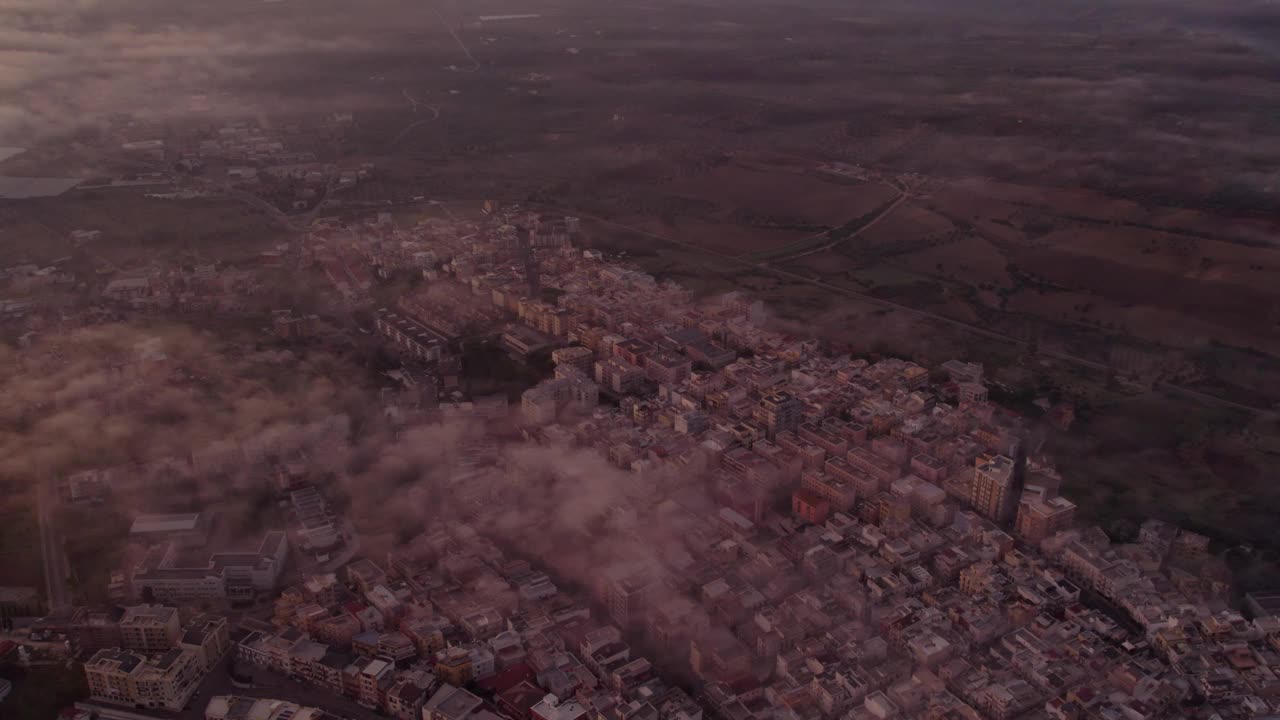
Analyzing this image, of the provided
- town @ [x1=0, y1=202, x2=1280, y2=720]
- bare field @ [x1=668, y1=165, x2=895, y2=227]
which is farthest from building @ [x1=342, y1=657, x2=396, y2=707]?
bare field @ [x1=668, y1=165, x2=895, y2=227]

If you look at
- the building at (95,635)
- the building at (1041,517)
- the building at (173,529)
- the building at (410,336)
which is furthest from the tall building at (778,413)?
the building at (95,635)

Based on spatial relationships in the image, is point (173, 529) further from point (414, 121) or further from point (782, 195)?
point (414, 121)

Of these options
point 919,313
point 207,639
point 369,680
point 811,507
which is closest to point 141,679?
point 207,639

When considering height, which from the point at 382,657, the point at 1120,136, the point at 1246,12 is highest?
the point at 1246,12

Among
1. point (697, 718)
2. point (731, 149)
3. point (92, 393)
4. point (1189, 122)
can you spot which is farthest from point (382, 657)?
point (731, 149)

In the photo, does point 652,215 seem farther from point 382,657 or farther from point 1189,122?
point 382,657

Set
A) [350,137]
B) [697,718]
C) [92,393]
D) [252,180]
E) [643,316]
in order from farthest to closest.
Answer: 1. [350,137]
2. [252,180]
3. [643,316]
4. [92,393]
5. [697,718]
